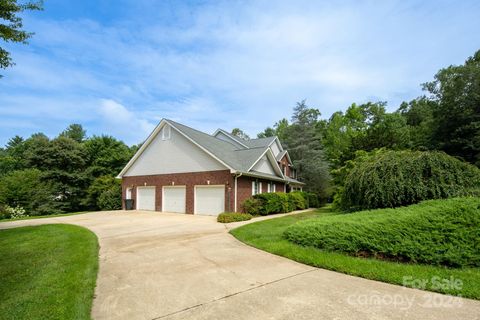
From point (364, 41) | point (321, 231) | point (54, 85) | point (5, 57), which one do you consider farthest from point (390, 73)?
point (54, 85)

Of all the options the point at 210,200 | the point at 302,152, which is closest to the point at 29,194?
the point at 210,200

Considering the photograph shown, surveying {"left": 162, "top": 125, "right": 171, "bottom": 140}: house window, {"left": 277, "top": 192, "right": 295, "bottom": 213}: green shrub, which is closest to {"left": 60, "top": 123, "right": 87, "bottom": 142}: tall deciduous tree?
{"left": 162, "top": 125, "right": 171, "bottom": 140}: house window

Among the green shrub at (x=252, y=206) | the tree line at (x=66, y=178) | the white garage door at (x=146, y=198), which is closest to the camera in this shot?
the green shrub at (x=252, y=206)

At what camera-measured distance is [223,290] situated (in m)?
4.04

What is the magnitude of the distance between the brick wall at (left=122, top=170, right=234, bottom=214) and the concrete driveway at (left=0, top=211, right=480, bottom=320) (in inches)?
344

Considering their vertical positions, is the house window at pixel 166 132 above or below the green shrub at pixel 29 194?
above

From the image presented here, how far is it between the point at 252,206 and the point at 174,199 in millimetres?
5782

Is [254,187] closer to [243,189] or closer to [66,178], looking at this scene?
[243,189]

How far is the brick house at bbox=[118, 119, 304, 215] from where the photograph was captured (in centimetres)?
1547

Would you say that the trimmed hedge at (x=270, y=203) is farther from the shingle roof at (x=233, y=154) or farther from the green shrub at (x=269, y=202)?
the shingle roof at (x=233, y=154)

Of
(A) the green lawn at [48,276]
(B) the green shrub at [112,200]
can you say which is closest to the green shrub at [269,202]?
(A) the green lawn at [48,276]

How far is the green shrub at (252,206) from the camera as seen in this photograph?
15.2 metres

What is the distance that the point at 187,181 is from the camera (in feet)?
55.7

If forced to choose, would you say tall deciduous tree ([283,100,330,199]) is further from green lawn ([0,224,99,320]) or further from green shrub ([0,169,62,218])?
green shrub ([0,169,62,218])
